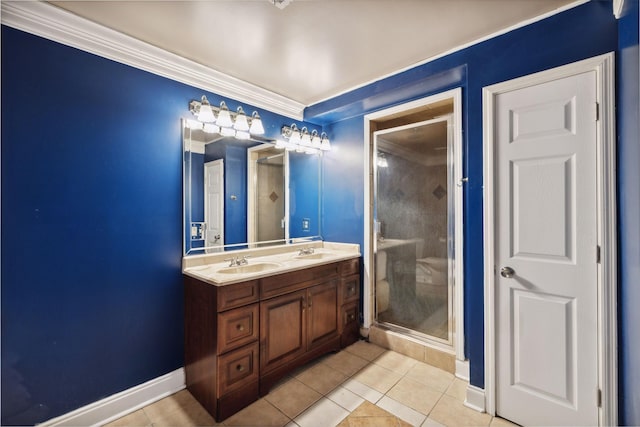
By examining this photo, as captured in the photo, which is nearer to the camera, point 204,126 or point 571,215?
point 571,215

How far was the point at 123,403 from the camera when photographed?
68.9 inches

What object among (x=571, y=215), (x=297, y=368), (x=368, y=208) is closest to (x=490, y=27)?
(x=571, y=215)

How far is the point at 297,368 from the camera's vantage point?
227 cm

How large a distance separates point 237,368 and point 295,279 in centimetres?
71

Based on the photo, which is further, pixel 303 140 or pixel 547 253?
pixel 303 140

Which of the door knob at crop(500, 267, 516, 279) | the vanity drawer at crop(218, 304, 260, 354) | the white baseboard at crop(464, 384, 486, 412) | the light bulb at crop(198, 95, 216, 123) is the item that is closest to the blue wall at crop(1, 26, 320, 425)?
the light bulb at crop(198, 95, 216, 123)

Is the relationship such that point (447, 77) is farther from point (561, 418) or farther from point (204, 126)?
point (561, 418)

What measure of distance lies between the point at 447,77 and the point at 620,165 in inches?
47.4

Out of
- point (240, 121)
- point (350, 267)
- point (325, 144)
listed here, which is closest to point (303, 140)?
point (325, 144)

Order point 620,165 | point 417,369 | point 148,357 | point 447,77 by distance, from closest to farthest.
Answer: point 620,165 < point 148,357 < point 447,77 < point 417,369

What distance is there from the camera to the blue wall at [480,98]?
1.20 metres

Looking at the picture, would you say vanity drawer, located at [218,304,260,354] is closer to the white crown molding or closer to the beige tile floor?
the beige tile floor

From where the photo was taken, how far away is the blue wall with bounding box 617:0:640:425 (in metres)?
1.10

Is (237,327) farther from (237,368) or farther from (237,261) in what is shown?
(237,261)
